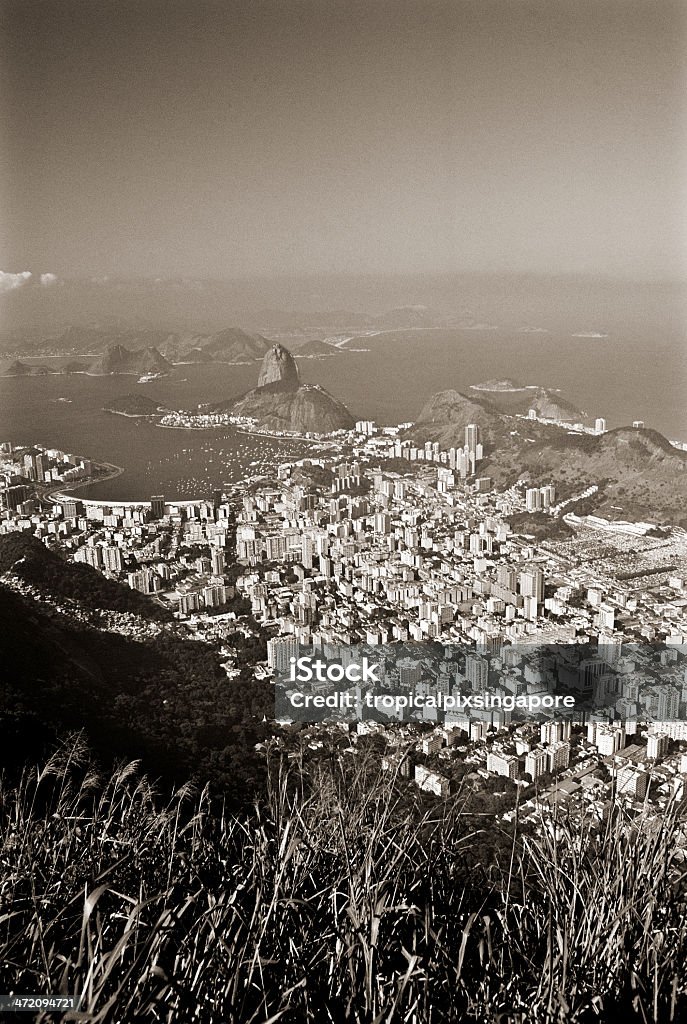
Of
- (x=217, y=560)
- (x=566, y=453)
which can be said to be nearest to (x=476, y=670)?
(x=566, y=453)

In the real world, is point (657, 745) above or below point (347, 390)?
below

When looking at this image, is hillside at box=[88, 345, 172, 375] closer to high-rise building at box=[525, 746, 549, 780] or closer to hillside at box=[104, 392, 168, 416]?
hillside at box=[104, 392, 168, 416]

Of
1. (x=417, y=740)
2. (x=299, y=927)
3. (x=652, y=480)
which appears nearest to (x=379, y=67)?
(x=652, y=480)

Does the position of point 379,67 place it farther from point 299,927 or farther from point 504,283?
point 299,927

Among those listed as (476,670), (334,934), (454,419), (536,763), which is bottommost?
(536,763)

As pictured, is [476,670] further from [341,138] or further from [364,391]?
[341,138]

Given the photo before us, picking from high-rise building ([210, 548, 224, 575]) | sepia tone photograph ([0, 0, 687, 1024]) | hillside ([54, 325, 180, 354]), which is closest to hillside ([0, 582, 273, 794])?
sepia tone photograph ([0, 0, 687, 1024])
